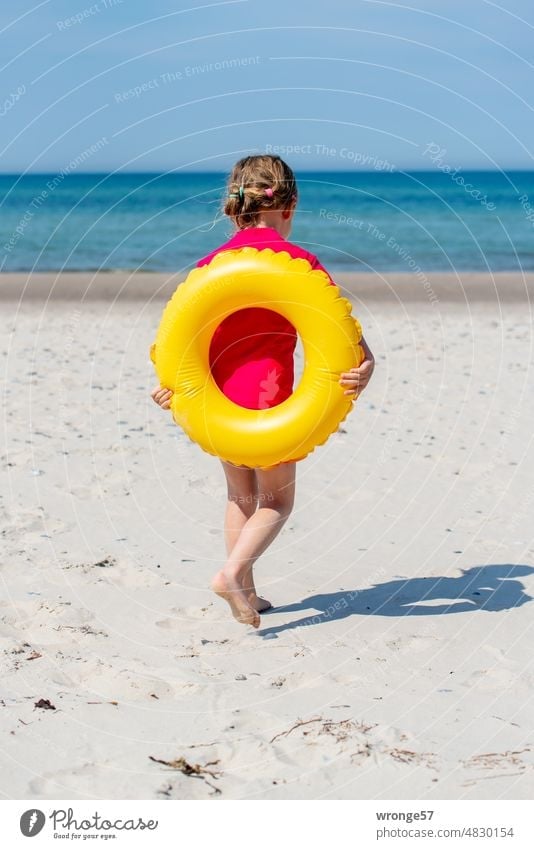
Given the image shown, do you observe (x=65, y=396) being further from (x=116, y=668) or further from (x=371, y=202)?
(x=371, y=202)

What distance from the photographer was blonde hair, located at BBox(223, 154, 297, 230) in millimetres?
3523

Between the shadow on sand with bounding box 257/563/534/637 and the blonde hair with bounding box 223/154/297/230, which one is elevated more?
the blonde hair with bounding box 223/154/297/230

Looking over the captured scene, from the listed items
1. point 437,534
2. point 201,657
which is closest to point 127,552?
point 201,657

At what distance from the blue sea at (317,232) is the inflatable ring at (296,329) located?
3.47m

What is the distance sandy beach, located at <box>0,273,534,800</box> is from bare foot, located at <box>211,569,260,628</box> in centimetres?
9

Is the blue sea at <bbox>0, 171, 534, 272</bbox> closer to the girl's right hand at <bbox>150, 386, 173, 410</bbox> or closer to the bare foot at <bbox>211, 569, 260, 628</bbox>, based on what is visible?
the girl's right hand at <bbox>150, 386, 173, 410</bbox>

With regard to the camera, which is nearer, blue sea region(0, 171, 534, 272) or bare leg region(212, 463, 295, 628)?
bare leg region(212, 463, 295, 628)

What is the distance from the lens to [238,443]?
11.8 ft

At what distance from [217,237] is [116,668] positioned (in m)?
20.1

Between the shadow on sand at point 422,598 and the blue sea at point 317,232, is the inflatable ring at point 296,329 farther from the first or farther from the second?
the blue sea at point 317,232

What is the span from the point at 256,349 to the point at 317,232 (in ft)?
69.6

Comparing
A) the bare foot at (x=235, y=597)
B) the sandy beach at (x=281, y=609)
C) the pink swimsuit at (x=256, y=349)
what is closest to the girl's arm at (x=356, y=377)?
the pink swimsuit at (x=256, y=349)

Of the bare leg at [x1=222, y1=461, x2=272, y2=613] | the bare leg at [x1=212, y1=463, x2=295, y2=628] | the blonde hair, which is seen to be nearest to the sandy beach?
the bare leg at [x1=212, y1=463, x2=295, y2=628]

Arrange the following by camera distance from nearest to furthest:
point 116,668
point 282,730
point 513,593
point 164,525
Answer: point 282,730 < point 116,668 < point 513,593 < point 164,525
